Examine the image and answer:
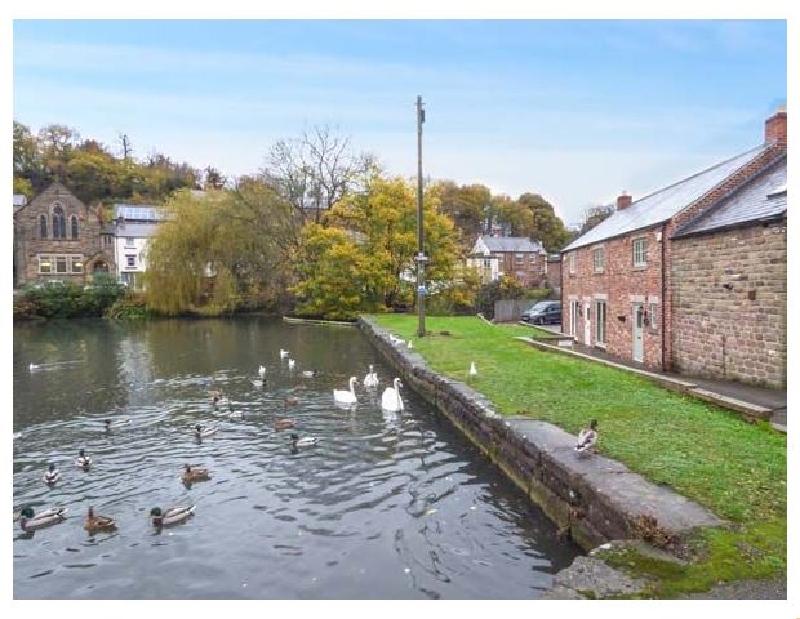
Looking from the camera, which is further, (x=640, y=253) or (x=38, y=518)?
(x=640, y=253)

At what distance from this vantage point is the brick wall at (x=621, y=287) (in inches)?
645

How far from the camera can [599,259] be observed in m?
21.2

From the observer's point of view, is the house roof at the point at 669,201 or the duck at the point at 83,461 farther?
the house roof at the point at 669,201

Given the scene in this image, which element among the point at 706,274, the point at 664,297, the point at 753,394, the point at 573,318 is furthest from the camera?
the point at 573,318

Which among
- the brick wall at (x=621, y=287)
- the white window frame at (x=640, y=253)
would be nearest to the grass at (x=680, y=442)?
the brick wall at (x=621, y=287)

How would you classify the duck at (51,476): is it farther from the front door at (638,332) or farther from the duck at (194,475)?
the front door at (638,332)

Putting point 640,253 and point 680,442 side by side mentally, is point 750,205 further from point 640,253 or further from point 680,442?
point 680,442

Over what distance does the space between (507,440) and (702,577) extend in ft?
16.1

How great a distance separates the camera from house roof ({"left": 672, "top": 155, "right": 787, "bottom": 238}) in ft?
40.9

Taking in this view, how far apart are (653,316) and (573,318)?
838 cm

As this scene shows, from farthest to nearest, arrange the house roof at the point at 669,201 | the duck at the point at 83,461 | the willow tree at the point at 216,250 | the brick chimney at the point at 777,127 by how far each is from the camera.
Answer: the willow tree at the point at 216,250 < the house roof at the point at 669,201 < the brick chimney at the point at 777,127 < the duck at the point at 83,461

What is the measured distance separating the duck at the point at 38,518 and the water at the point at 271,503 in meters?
0.16

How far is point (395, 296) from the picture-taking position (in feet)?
139

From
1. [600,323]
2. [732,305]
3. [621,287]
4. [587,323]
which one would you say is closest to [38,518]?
[732,305]
